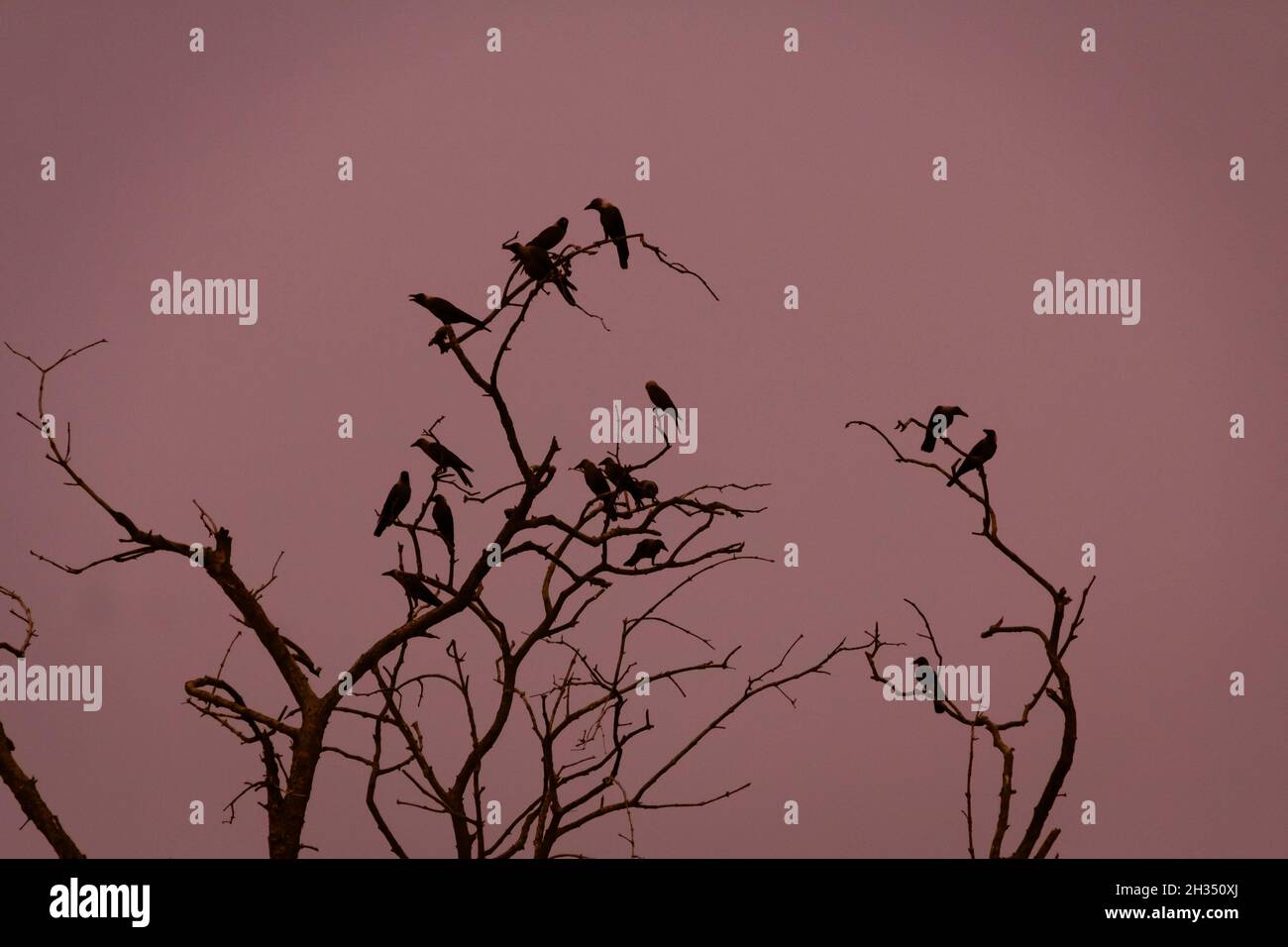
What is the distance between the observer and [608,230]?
258cm

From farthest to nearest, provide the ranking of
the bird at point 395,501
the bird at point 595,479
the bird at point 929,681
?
the bird at point 395,501, the bird at point 595,479, the bird at point 929,681

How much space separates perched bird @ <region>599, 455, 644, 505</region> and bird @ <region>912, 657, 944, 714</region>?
63cm

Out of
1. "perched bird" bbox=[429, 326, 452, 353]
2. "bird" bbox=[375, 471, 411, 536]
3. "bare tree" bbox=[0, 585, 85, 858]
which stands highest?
"perched bird" bbox=[429, 326, 452, 353]

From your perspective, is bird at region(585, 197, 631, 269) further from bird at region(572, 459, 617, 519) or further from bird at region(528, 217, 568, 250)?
bird at region(572, 459, 617, 519)

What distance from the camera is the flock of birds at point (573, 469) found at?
2.18m

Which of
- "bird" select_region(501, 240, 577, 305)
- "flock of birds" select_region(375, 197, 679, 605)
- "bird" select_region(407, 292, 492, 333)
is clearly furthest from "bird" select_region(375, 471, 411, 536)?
"bird" select_region(501, 240, 577, 305)

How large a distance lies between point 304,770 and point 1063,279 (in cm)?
402

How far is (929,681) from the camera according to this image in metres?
2.18

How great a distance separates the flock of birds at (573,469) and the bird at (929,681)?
618 mm

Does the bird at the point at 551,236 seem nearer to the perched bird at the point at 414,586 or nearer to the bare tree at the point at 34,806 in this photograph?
the perched bird at the point at 414,586

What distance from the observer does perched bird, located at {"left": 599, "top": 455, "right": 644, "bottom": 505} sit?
2.33 m

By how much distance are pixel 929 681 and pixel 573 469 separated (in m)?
0.82

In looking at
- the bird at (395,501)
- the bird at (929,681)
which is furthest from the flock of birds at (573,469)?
the bird at (929,681)
